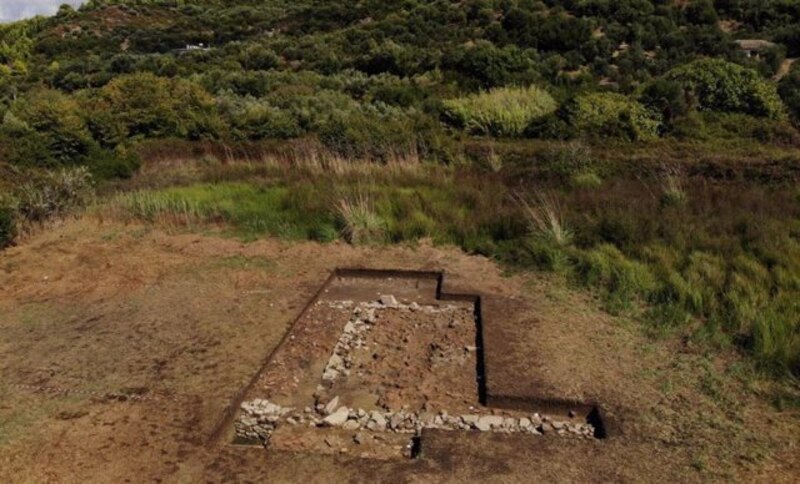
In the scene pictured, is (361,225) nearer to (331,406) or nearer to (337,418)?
(331,406)

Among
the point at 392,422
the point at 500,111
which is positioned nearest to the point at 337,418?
the point at 392,422

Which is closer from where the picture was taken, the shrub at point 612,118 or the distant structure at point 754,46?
the shrub at point 612,118

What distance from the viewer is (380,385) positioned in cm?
468

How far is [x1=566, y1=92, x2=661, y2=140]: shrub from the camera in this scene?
13.3 m

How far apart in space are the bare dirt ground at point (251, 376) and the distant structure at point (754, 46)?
19.0 metres

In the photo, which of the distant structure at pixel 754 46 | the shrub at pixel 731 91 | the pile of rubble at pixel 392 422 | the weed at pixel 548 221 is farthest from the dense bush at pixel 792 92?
the pile of rubble at pixel 392 422

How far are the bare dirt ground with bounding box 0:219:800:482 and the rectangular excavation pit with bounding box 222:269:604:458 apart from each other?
168mm

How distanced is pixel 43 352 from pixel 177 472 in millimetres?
2185

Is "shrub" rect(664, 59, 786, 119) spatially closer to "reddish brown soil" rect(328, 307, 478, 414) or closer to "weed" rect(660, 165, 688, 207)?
"weed" rect(660, 165, 688, 207)

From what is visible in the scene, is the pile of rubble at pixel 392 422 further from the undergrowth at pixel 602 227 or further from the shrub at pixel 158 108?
the shrub at pixel 158 108

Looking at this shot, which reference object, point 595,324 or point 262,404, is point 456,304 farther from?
point 262,404

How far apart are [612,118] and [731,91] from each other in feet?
12.0

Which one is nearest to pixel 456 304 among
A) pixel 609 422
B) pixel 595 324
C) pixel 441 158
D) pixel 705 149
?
pixel 595 324

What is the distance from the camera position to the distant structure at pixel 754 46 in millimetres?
21208
